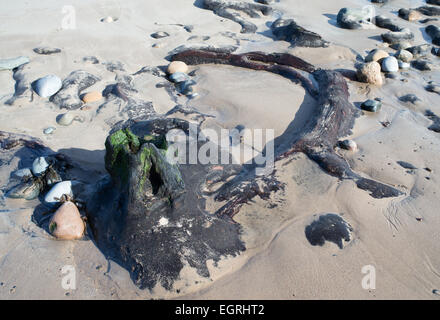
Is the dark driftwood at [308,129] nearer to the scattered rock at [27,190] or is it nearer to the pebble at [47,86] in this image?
the scattered rock at [27,190]

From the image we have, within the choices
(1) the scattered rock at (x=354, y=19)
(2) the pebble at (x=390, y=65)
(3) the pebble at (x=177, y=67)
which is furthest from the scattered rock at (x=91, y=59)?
(1) the scattered rock at (x=354, y=19)

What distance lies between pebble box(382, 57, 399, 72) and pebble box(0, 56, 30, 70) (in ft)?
18.0

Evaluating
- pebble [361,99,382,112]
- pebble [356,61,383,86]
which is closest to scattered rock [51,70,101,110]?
pebble [361,99,382,112]

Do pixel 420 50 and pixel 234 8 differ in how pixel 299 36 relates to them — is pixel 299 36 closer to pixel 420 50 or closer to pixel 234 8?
pixel 234 8

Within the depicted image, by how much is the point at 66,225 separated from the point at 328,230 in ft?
6.93

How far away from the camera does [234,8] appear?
7574mm

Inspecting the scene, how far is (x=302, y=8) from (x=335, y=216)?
6.21m

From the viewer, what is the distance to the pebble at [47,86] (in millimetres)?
4840

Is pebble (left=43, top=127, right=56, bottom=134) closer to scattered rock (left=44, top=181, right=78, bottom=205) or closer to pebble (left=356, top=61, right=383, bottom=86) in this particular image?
scattered rock (left=44, top=181, right=78, bottom=205)

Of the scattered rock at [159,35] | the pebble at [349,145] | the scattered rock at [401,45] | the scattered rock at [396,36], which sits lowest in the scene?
the scattered rock at [159,35]

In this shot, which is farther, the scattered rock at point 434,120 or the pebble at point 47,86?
the pebble at point 47,86

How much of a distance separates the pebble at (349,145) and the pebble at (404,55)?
110 inches

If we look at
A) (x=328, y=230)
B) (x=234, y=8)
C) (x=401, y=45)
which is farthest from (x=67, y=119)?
(x=401, y=45)

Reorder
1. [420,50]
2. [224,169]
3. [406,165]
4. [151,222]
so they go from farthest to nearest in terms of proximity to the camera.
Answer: [420,50]
[406,165]
[224,169]
[151,222]
